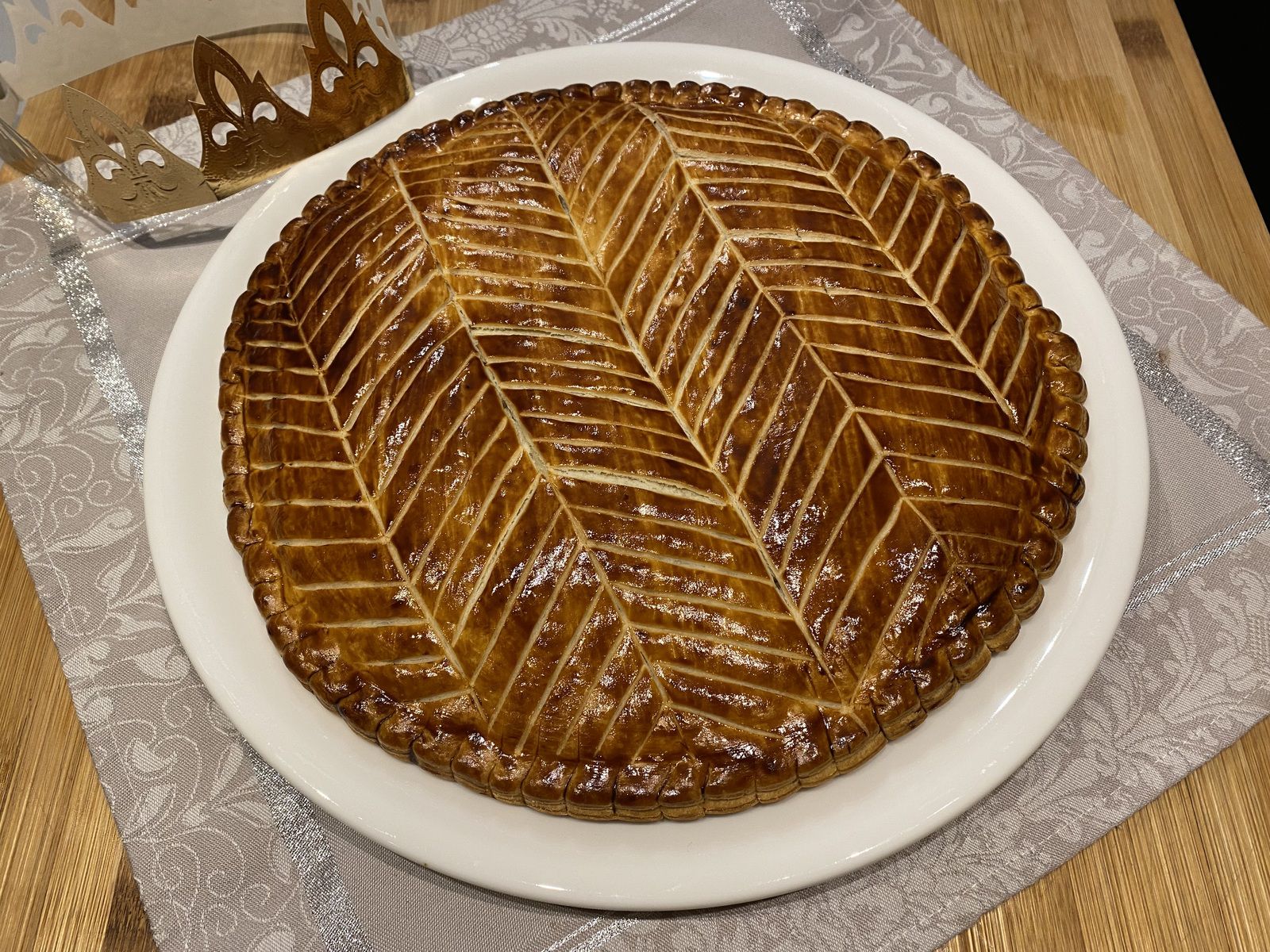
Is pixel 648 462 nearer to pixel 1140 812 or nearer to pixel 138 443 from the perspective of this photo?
pixel 1140 812

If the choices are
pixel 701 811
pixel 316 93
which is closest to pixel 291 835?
pixel 701 811

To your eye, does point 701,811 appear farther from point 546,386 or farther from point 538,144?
point 538,144

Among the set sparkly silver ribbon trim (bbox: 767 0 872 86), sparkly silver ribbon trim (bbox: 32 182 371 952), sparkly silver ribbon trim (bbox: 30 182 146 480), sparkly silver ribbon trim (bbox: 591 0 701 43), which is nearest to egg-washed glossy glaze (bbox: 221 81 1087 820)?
sparkly silver ribbon trim (bbox: 32 182 371 952)

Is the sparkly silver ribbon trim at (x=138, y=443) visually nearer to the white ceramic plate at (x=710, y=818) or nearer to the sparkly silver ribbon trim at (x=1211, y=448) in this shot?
the white ceramic plate at (x=710, y=818)

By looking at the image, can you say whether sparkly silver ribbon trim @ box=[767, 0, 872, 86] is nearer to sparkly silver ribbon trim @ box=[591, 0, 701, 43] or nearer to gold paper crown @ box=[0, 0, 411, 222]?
sparkly silver ribbon trim @ box=[591, 0, 701, 43]

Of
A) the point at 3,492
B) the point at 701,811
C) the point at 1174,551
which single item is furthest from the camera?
the point at 3,492

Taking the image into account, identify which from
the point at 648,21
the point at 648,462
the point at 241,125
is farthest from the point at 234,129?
the point at 648,462
